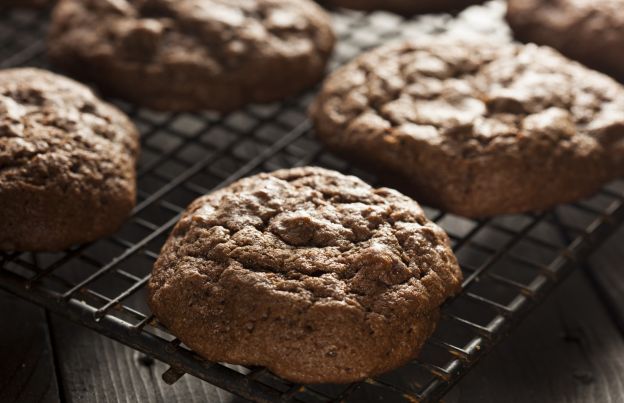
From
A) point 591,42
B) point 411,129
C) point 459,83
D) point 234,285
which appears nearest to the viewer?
point 234,285

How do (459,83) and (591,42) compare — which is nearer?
(459,83)

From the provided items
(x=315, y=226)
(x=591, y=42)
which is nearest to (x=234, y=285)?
(x=315, y=226)

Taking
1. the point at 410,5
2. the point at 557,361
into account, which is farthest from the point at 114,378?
the point at 410,5

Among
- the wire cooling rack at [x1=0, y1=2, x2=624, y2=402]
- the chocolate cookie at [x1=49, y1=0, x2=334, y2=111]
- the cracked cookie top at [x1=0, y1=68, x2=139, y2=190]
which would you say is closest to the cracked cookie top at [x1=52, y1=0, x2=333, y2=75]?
the chocolate cookie at [x1=49, y1=0, x2=334, y2=111]

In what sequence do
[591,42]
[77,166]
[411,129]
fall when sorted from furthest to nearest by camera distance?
[591,42] < [411,129] < [77,166]

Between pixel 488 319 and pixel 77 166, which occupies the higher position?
pixel 77 166

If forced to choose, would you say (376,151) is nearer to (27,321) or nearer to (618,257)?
(618,257)

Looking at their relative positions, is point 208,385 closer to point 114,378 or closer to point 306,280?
point 114,378
